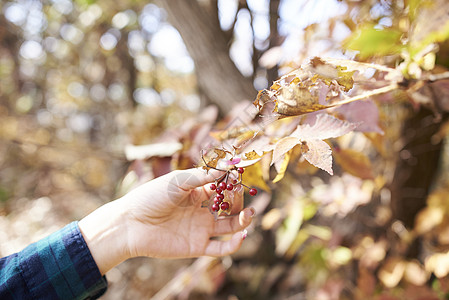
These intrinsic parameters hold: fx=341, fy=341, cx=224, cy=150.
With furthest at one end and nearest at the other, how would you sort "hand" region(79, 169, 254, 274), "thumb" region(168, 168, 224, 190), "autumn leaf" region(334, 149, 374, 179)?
"autumn leaf" region(334, 149, 374, 179) < "hand" region(79, 169, 254, 274) < "thumb" region(168, 168, 224, 190)

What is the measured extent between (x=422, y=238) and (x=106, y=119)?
2.46 m

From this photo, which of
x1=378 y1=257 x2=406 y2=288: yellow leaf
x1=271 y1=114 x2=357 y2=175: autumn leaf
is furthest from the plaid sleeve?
x1=378 y1=257 x2=406 y2=288: yellow leaf

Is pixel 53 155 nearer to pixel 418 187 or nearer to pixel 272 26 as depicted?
pixel 272 26

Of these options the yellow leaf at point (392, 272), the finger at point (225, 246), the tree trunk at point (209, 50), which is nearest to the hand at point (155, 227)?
the finger at point (225, 246)

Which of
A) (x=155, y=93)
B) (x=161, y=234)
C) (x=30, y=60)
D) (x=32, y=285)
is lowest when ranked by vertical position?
(x=155, y=93)

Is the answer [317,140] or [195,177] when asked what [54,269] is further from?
[317,140]

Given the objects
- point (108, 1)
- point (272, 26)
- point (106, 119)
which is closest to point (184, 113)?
point (106, 119)

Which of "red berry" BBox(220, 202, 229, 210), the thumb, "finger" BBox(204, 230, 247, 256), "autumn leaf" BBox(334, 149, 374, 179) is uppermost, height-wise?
the thumb

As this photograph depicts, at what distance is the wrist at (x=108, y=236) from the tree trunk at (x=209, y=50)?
74 cm

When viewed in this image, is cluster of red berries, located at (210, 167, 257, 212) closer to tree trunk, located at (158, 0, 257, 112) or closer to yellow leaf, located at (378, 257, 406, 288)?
tree trunk, located at (158, 0, 257, 112)

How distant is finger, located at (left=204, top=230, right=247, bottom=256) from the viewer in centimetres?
83

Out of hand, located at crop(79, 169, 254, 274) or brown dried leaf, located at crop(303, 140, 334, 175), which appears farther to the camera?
hand, located at crop(79, 169, 254, 274)

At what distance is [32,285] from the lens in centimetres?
80

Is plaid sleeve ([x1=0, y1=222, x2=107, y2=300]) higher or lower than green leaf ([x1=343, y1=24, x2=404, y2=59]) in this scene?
lower
